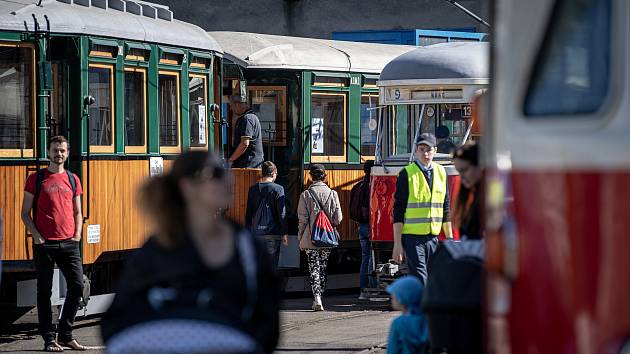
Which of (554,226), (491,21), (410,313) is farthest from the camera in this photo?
(410,313)

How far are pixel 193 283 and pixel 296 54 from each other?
1366cm

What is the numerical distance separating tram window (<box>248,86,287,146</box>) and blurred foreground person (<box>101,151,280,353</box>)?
518 inches

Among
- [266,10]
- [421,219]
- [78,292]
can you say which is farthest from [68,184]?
[266,10]

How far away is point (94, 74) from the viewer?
1366cm

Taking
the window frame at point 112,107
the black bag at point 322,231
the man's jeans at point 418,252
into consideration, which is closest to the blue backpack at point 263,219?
the black bag at point 322,231

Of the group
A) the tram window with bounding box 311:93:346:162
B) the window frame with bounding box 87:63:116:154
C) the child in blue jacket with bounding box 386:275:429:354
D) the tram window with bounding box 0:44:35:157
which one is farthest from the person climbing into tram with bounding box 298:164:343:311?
the child in blue jacket with bounding box 386:275:429:354

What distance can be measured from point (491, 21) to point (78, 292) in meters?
7.80

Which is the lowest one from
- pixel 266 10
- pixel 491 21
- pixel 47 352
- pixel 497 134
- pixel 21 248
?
pixel 47 352

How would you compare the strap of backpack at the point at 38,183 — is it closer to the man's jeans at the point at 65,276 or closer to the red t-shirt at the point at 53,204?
the red t-shirt at the point at 53,204

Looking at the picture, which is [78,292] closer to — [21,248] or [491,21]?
[21,248]

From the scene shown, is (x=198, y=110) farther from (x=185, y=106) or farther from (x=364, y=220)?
(x=364, y=220)

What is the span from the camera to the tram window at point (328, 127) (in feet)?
58.9

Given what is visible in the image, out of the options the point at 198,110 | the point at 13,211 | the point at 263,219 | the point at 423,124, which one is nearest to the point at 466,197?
the point at 13,211

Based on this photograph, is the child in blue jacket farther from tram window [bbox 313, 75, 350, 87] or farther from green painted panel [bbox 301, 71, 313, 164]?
tram window [bbox 313, 75, 350, 87]
